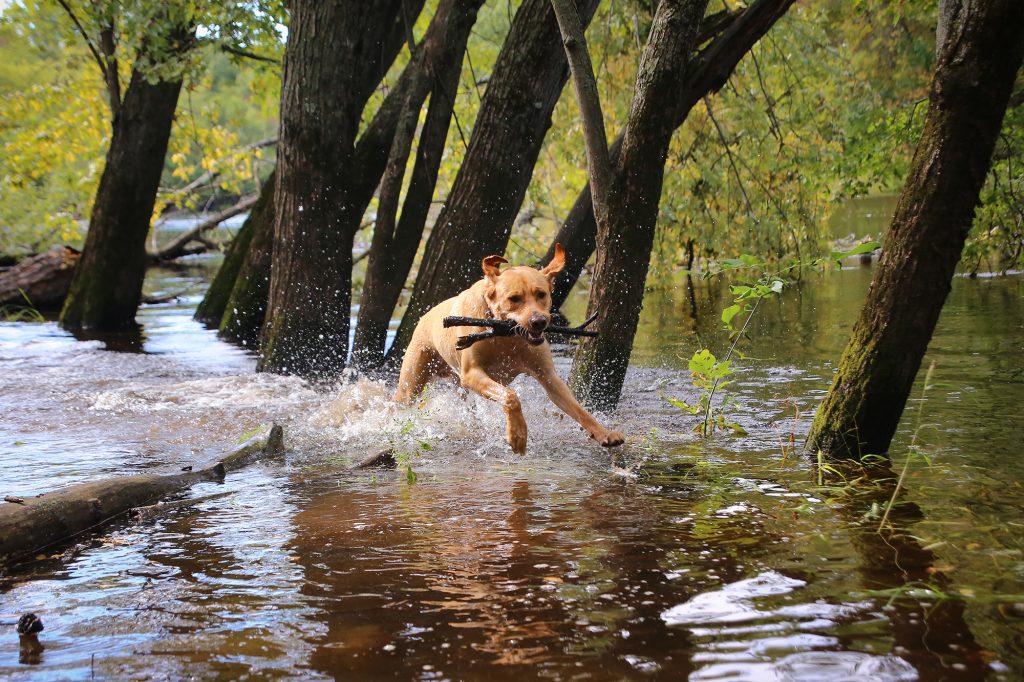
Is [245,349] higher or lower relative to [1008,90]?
lower

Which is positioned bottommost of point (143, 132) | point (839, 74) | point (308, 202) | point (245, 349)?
point (245, 349)

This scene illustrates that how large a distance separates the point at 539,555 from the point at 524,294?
2.60 m

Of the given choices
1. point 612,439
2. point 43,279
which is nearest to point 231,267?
point 43,279

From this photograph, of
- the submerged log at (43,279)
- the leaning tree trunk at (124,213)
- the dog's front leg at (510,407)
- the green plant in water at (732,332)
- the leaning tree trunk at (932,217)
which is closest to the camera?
the leaning tree trunk at (932,217)

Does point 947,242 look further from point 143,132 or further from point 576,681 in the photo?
point 143,132

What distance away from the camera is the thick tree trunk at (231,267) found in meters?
14.5

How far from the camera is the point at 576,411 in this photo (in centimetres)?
635

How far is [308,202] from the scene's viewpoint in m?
9.73

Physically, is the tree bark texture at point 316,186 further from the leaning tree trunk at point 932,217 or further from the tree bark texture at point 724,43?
the leaning tree trunk at point 932,217

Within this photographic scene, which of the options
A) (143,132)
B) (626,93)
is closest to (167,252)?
(143,132)

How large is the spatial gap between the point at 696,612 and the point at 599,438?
2872 mm

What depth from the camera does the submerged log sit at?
18469 millimetres

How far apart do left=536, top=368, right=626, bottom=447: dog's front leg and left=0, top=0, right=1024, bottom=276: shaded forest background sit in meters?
3.84

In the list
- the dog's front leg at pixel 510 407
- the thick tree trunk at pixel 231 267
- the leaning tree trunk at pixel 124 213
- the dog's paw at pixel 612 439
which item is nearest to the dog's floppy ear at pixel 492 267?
the dog's front leg at pixel 510 407
